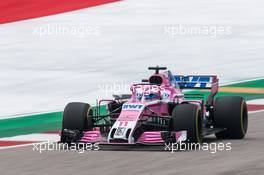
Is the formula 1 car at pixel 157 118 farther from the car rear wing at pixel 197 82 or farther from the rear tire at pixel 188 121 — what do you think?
the car rear wing at pixel 197 82

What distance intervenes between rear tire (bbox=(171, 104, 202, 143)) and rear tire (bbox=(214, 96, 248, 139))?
1.23 m

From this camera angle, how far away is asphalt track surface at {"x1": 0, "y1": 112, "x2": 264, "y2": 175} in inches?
519

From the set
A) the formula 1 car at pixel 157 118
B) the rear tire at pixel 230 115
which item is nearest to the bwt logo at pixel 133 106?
the formula 1 car at pixel 157 118

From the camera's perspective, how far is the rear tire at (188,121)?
50.2ft

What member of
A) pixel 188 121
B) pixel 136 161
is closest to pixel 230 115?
pixel 188 121

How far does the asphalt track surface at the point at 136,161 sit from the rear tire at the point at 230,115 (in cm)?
60

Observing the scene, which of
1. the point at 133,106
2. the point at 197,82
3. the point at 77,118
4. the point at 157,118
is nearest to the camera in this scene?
the point at 133,106

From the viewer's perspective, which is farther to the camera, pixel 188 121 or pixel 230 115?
pixel 230 115

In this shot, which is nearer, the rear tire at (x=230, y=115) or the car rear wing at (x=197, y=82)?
the rear tire at (x=230, y=115)

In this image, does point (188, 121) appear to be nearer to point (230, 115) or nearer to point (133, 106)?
point (133, 106)

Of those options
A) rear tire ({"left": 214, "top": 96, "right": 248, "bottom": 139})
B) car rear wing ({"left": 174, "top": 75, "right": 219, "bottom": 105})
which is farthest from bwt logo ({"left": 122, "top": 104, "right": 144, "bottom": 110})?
car rear wing ({"left": 174, "top": 75, "right": 219, "bottom": 105})

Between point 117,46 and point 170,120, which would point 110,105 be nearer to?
point 170,120

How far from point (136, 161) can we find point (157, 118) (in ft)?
6.08

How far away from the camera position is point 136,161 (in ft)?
46.3
